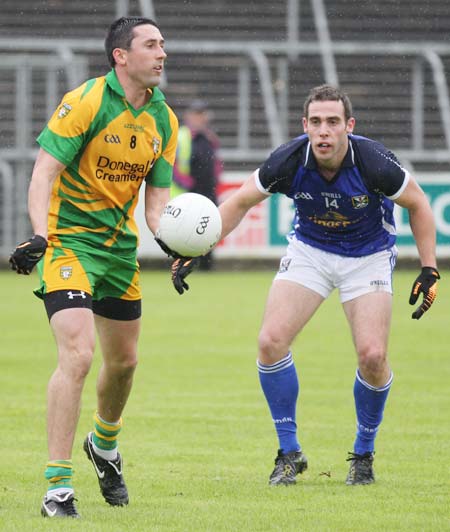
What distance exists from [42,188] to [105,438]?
138cm

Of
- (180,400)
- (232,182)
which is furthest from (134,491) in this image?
(232,182)

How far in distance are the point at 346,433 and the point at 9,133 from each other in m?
16.2

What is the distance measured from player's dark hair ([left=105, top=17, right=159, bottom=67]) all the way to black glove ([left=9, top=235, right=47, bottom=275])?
3.68 feet

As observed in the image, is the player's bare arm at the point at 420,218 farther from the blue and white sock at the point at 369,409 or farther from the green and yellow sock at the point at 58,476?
the green and yellow sock at the point at 58,476

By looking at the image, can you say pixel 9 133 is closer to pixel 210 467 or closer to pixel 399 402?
pixel 399 402

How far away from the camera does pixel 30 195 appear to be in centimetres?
601

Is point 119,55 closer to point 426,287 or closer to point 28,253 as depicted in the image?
point 28,253

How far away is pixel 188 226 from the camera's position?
6.41 m

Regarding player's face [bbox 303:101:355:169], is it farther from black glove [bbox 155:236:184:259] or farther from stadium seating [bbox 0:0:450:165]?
stadium seating [bbox 0:0:450:165]

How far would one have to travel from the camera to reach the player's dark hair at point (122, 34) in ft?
20.9

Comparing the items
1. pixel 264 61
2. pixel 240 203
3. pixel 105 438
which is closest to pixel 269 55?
pixel 264 61

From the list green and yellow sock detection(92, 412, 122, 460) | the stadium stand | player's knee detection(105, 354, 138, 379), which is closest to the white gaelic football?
player's knee detection(105, 354, 138, 379)

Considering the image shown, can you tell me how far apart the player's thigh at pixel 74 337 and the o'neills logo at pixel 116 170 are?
71 cm

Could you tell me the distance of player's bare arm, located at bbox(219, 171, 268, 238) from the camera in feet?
23.5
